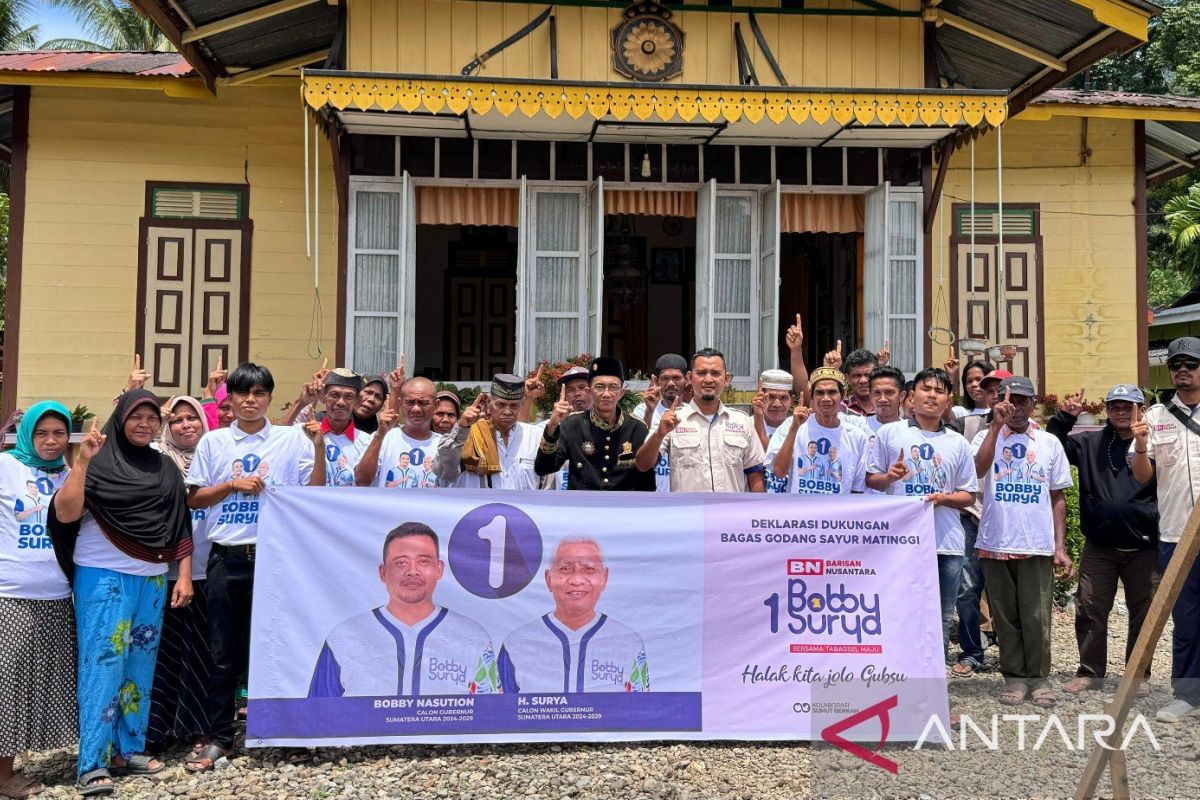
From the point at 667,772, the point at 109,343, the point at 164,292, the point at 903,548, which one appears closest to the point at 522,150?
the point at 164,292

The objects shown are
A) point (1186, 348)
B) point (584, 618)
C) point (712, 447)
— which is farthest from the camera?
point (1186, 348)

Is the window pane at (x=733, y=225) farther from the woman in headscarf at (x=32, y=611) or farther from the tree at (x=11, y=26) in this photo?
the tree at (x=11, y=26)

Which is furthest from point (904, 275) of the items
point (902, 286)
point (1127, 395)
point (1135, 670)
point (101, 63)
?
point (101, 63)

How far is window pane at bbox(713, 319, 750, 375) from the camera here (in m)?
9.22

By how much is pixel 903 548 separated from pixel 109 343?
7.55 meters

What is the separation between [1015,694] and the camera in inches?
212

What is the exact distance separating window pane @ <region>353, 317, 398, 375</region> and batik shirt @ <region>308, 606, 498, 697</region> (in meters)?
4.53

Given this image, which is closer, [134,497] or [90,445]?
[90,445]

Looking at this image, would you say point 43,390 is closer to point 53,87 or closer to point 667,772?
point 53,87

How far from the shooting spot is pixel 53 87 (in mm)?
9484

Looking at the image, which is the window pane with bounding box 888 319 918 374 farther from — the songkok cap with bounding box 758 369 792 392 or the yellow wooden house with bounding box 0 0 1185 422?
the songkok cap with bounding box 758 369 792 392

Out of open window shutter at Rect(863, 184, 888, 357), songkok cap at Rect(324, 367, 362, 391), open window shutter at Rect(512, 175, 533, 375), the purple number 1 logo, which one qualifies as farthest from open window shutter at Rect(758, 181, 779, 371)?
the purple number 1 logo

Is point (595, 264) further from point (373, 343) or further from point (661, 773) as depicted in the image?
point (661, 773)

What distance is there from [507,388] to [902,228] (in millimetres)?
5206
